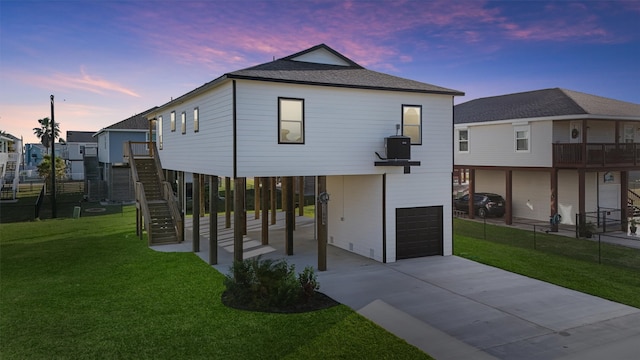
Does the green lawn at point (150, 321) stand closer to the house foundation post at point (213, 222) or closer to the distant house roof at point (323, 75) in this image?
the house foundation post at point (213, 222)

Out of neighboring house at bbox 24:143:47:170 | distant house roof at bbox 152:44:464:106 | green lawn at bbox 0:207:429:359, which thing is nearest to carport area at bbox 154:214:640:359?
green lawn at bbox 0:207:429:359

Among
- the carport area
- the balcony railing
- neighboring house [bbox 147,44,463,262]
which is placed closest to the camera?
the carport area

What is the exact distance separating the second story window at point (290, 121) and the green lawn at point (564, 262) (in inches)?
322

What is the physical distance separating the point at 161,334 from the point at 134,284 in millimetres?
4491

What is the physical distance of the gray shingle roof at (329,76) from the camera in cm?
1410

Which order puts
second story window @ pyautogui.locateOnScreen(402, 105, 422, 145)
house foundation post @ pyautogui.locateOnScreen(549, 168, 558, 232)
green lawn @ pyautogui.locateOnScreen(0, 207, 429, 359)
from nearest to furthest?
1. green lawn @ pyautogui.locateOnScreen(0, 207, 429, 359)
2. second story window @ pyautogui.locateOnScreen(402, 105, 422, 145)
3. house foundation post @ pyautogui.locateOnScreen(549, 168, 558, 232)

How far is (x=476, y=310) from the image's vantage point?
10.8 meters

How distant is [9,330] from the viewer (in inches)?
380

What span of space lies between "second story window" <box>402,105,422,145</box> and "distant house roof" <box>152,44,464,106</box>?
2.31 feet

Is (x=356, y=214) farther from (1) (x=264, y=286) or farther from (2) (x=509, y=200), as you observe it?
(2) (x=509, y=200)

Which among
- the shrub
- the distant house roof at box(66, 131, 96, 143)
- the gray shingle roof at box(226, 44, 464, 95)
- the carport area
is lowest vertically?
the carport area

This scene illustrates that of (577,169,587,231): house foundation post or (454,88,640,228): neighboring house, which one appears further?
(454,88,640,228): neighboring house

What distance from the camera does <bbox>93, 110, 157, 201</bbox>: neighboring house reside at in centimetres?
3831

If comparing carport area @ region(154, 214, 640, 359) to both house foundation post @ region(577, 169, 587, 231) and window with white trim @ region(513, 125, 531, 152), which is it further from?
window with white trim @ region(513, 125, 531, 152)
